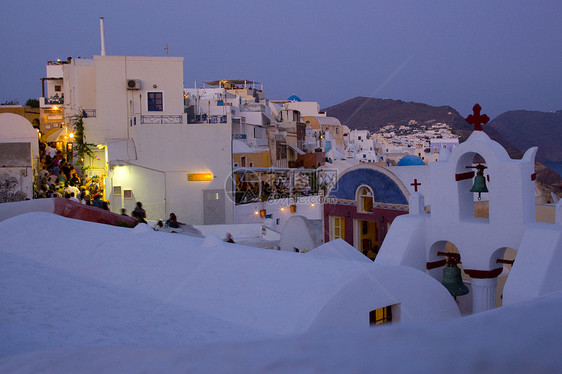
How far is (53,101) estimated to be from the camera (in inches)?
1351

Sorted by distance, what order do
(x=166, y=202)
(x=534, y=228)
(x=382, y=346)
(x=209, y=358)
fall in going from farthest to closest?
(x=166, y=202)
(x=534, y=228)
(x=209, y=358)
(x=382, y=346)

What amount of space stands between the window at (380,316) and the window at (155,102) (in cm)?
2019

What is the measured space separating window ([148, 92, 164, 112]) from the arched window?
12.2 metres

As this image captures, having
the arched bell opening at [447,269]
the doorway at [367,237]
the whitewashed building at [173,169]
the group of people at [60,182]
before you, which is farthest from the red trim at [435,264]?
the whitewashed building at [173,169]

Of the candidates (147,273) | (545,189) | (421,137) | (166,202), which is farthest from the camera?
(421,137)

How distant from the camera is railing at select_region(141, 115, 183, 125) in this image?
2293cm

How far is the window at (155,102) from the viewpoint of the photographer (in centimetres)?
2438

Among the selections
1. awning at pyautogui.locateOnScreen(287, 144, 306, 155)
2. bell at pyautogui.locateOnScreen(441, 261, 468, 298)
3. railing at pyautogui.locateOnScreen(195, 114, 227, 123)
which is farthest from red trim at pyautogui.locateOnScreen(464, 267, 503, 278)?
awning at pyautogui.locateOnScreen(287, 144, 306, 155)

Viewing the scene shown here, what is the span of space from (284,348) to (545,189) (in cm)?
2047

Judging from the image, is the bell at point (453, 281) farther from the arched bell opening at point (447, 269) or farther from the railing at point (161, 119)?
the railing at point (161, 119)

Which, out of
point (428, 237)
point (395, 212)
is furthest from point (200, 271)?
point (395, 212)

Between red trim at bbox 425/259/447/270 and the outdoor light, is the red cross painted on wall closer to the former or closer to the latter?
red trim at bbox 425/259/447/270

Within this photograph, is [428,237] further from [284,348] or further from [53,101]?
[53,101]

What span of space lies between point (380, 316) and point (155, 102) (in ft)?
67.1
